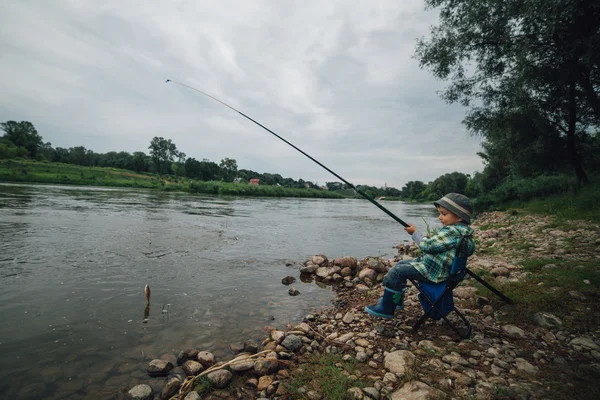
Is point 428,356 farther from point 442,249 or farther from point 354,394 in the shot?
point 442,249

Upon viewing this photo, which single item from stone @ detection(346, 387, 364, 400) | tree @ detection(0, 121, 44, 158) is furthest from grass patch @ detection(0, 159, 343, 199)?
stone @ detection(346, 387, 364, 400)

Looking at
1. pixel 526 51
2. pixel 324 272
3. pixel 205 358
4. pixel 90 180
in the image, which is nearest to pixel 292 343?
pixel 205 358

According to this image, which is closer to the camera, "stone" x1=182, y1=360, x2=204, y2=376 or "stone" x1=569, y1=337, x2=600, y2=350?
"stone" x1=569, y1=337, x2=600, y2=350

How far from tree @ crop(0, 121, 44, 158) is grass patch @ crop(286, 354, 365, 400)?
137 meters

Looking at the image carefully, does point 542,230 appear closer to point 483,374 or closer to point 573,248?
point 573,248

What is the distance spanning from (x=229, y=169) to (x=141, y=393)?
141973mm

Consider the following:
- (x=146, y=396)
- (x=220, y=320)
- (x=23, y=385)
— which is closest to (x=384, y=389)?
(x=146, y=396)

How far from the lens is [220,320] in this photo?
16.2 feet

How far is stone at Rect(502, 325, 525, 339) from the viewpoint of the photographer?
3723 mm

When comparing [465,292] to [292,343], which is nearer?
[292,343]

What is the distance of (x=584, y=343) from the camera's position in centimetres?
335

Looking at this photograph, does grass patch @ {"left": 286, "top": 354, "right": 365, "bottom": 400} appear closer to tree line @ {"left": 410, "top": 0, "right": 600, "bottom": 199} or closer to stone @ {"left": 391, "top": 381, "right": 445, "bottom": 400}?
stone @ {"left": 391, "top": 381, "right": 445, "bottom": 400}

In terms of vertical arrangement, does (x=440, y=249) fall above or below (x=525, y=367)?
above

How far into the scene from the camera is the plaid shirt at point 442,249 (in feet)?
11.9
